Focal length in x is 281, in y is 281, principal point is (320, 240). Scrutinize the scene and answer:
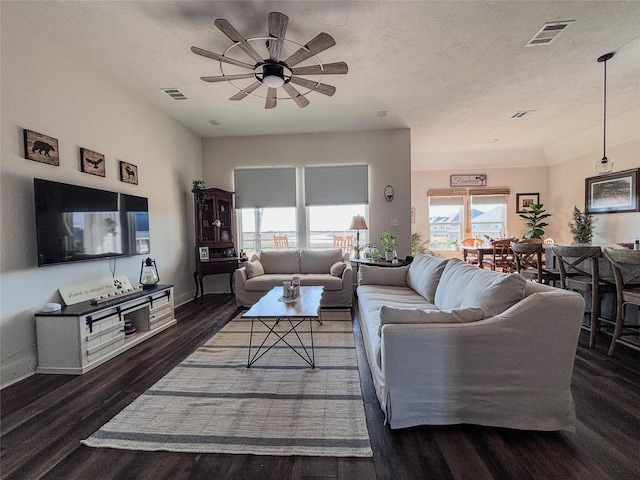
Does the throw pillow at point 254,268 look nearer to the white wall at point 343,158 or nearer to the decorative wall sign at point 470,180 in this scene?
the white wall at point 343,158

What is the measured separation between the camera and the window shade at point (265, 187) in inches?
211

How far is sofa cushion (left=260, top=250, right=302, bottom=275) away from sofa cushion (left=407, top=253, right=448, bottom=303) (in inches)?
79.8

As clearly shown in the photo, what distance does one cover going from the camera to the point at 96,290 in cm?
287

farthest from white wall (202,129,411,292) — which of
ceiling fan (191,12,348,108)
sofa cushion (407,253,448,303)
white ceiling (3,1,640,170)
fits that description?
ceiling fan (191,12,348,108)

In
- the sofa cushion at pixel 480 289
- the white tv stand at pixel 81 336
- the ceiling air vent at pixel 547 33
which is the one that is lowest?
the white tv stand at pixel 81 336

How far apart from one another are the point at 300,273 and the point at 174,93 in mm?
3092

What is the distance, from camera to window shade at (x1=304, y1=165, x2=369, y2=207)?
5.24m

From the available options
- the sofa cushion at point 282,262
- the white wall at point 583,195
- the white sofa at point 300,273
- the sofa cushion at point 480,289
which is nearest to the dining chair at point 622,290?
the sofa cushion at point 480,289

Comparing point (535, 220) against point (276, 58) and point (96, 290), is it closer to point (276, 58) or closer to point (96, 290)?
point (276, 58)

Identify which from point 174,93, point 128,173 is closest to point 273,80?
point 174,93

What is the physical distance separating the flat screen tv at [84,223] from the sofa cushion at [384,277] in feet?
9.32

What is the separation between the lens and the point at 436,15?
2.34 meters

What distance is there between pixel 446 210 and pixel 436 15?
5704 mm

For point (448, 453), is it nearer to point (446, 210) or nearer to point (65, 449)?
point (65, 449)
